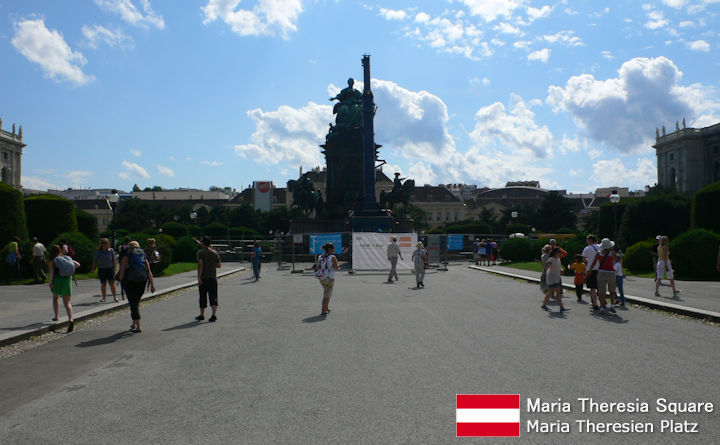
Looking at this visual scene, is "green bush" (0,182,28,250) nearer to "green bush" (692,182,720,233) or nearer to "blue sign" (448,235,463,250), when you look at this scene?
"blue sign" (448,235,463,250)

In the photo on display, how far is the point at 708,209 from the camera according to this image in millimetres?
26031

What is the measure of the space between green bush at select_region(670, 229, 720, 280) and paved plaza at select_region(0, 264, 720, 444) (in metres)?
11.0

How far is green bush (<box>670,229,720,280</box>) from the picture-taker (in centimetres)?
2186

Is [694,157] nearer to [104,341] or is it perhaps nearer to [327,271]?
[327,271]

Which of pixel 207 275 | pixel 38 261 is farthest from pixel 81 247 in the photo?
pixel 207 275

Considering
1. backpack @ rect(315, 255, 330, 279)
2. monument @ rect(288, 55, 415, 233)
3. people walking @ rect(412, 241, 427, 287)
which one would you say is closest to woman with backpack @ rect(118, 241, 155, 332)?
backpack @ rect(315, 255, 330, 279)

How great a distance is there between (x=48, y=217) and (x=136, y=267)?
60.3ft

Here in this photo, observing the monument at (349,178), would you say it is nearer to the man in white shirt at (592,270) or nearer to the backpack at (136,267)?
the man in white shirt at (592,270)

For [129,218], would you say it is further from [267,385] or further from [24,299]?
[267,385]

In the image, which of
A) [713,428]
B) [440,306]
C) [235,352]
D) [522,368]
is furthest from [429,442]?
[440,306]

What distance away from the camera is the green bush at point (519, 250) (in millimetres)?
36781

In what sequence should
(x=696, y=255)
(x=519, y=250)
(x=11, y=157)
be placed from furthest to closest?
1. (x=11, y=157)
2. (x=519, y=250)
3. (x=696, y=255)

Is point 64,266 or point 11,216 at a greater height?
point 11,216

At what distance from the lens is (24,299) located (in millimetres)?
15844
